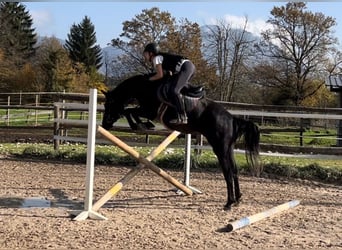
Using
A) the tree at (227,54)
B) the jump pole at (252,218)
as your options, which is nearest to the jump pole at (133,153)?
the jump pole at (252,218)

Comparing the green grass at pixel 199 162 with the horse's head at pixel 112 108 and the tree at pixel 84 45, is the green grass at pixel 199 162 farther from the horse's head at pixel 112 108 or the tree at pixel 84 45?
the tree at pixel 84 45

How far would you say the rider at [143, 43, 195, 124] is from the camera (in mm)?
5590

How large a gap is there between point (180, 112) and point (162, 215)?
1290 millimetres

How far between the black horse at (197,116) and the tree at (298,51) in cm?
2670

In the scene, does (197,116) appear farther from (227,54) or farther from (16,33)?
(16,33)

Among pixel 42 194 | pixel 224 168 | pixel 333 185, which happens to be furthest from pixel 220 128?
pixel 333 185

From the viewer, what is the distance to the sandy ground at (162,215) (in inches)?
166

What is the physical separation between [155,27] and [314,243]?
28.4 metres

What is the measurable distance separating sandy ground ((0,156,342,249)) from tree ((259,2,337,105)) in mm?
24892

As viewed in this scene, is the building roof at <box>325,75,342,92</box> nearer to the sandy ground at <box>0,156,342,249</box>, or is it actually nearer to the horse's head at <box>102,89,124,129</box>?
the sandy ground at <box>0,156,342,249</box>

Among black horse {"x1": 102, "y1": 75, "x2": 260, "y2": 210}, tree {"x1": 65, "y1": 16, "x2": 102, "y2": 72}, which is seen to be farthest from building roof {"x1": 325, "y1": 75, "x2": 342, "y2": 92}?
tree {"x1": 65, "y1": 16, "x2": 102, "y2": 72}

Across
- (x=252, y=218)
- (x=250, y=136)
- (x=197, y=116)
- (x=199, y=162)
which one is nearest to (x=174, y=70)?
(x=197, y=116)

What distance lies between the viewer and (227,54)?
27.3m

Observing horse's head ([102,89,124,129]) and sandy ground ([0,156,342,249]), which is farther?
horse's head ([102,89,124,129])
